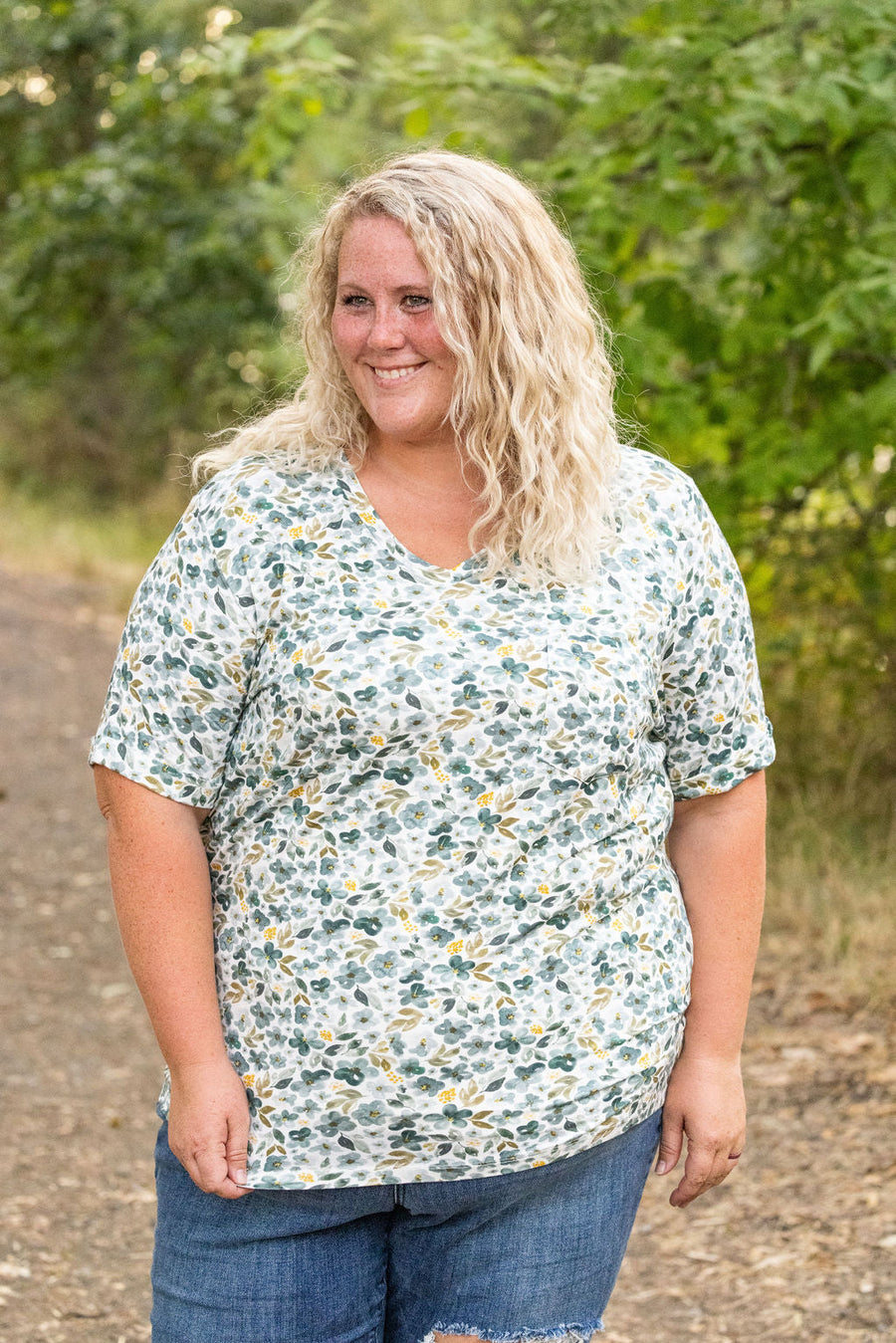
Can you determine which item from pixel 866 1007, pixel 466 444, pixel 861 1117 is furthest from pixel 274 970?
pixel 866 1007

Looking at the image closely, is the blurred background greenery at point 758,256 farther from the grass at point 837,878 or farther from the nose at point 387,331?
the nose at point 387,331

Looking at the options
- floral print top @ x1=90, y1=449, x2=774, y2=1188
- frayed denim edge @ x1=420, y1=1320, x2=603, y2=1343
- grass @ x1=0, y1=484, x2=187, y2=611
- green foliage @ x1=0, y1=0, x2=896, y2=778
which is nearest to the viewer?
floral print top @ x1=90, y1=449, x2=774, y2=1188

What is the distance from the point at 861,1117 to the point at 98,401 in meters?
11.2

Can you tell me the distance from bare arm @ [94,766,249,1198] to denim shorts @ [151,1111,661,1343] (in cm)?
8

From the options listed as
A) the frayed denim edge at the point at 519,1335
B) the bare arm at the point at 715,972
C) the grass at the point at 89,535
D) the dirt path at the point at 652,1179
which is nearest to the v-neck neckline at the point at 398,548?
the bare arm at the point at 715,972

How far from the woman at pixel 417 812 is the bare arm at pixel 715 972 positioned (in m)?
0.02

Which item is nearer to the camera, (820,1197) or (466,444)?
(466,444)

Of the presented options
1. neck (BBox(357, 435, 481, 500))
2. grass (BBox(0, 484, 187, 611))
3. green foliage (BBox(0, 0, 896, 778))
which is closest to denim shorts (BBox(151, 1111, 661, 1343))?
neck (BBox(357, 435, 481, 500))

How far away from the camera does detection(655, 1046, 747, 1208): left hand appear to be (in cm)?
178

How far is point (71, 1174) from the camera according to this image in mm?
3451

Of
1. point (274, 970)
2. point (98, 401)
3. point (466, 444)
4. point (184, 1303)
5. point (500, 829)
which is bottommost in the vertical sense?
point (98, 401)

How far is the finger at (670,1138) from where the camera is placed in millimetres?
1801

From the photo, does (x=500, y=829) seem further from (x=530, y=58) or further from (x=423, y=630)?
(x=530, y=58)

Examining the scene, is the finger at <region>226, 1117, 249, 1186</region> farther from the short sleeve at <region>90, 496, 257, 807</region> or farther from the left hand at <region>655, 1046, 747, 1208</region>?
the left hand at <region>655, 1046, 747, 1208</region>
